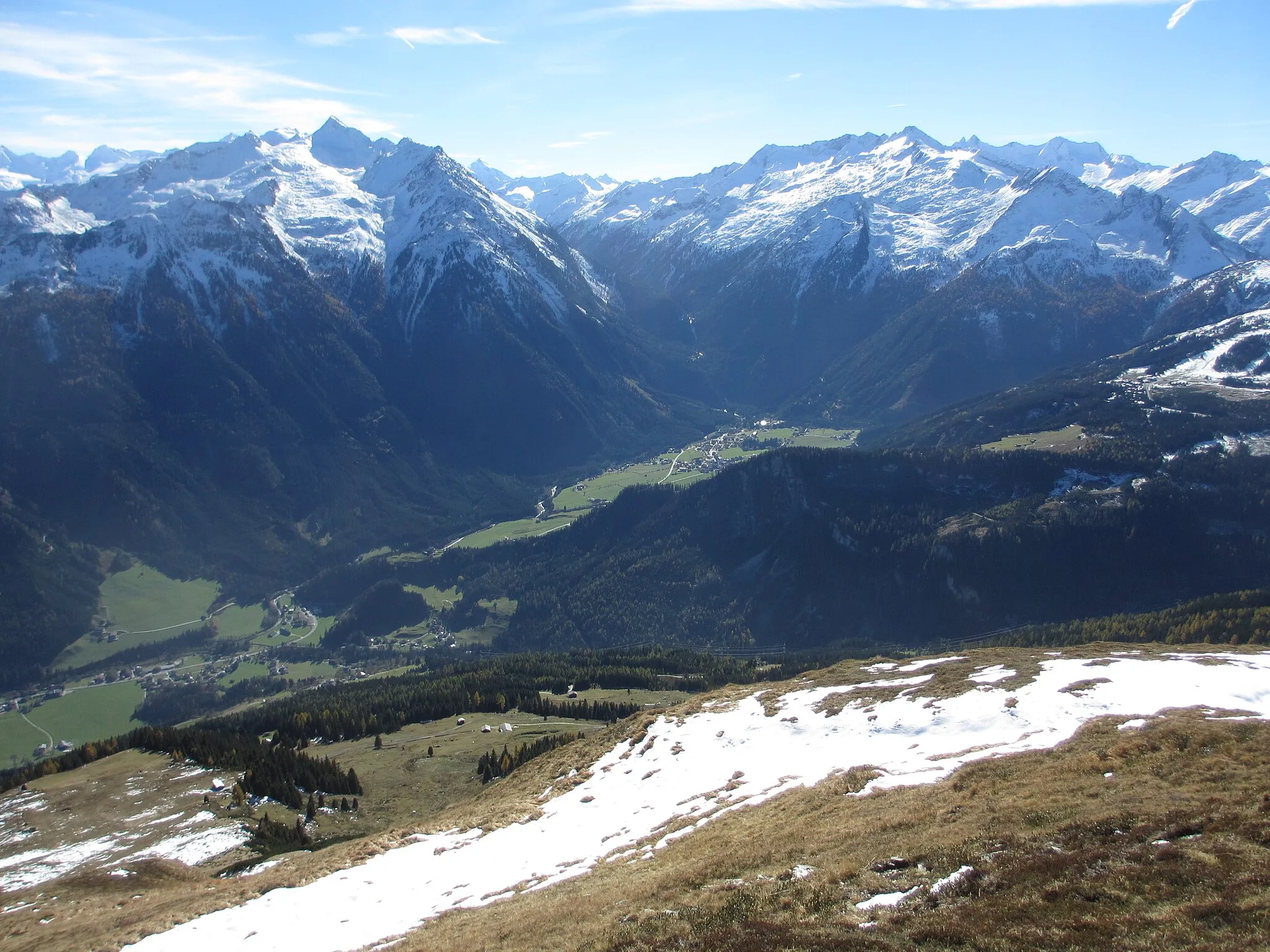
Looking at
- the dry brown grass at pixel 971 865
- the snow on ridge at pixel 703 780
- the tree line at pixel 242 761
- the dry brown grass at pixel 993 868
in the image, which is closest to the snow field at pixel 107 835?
the tree line at pixel 242 761

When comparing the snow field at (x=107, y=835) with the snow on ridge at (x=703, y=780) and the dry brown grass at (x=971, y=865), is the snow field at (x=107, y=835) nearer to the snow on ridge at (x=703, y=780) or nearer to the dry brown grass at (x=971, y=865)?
the dry brown grass at (x=971, y=865)

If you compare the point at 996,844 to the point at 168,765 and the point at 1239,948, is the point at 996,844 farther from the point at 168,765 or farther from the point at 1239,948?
the point at 168,765

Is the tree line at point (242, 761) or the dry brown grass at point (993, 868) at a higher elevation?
the dry brown grass at point (993, 868)

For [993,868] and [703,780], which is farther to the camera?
[703,780]

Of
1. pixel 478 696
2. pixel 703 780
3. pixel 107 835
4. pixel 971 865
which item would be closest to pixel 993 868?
pixel 971 865

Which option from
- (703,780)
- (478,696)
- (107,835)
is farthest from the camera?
(478,696)

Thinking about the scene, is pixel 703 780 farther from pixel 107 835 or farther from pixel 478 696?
pixel 478 696
